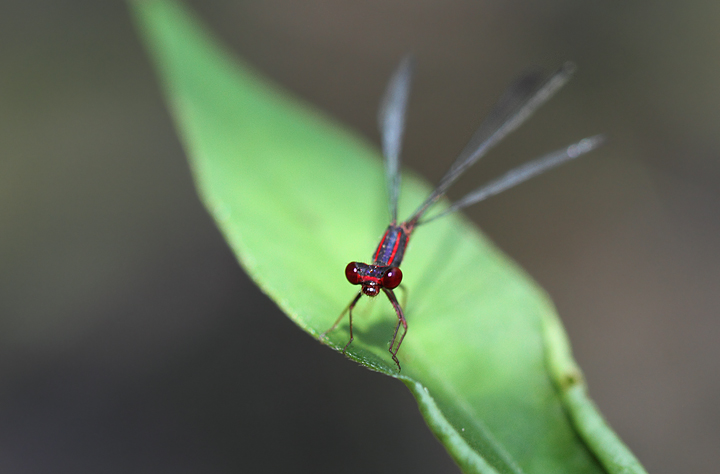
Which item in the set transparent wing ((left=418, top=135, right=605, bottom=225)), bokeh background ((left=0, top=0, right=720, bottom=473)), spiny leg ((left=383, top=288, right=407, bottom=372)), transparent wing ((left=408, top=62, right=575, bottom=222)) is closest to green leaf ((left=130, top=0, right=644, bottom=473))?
spiny leg ((left=383, top=288, right=407, bottom=372))

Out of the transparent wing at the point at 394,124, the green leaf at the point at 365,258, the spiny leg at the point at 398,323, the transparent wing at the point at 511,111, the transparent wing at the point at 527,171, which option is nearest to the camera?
the green leaf at the point at 365,258

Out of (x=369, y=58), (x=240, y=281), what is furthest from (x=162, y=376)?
(x=369, y=58)

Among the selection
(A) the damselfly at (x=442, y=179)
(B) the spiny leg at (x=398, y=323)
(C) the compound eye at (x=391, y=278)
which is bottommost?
(B) the spiny leg at (x=398, y=323)

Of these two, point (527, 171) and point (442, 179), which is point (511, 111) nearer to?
point (527, 171)

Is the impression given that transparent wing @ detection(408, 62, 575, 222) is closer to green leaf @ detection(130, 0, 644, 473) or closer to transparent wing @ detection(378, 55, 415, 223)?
transparent wing @ detection(378, 55, 415, 223)

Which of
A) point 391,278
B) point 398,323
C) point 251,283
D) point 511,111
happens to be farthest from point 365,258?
point 251,283

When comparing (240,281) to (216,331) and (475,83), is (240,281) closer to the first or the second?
(216,331)

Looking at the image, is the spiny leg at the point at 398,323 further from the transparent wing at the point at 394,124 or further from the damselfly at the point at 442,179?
the transparent wing at the point at 394,124

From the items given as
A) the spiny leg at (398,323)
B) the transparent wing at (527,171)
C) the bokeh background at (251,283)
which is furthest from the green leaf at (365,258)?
the bokeh background at (251,283)
